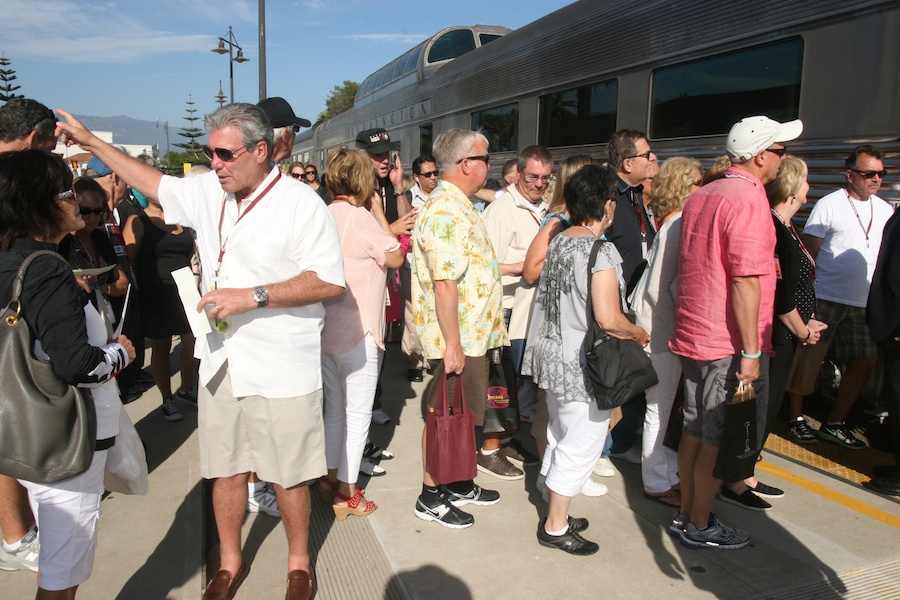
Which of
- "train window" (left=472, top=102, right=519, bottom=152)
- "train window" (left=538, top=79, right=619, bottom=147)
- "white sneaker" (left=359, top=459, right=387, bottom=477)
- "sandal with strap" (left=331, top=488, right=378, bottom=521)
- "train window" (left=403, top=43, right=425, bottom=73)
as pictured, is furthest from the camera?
"train window" (left=403, top=43, right=425, bottom=73)

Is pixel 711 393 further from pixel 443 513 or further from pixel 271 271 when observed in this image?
pixel 271 271

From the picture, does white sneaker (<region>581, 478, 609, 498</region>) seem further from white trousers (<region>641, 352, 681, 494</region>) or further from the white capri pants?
the white capri pants

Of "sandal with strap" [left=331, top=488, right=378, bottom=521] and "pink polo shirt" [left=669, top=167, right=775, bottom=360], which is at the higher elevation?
"pink polo shirt" [left=669, top=167, right=775, bottom=360]

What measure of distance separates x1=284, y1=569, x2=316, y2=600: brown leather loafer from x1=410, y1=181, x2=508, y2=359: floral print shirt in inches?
44.1

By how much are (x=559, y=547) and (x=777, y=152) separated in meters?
2.07

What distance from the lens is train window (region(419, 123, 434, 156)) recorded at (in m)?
10.2

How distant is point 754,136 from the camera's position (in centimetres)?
296

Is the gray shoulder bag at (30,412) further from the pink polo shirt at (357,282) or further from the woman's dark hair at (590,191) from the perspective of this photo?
the woman's dark hair at (590,191)

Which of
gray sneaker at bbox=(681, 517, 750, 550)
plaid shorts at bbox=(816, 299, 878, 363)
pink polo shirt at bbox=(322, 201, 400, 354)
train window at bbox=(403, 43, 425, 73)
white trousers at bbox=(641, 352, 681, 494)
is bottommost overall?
gray sneaker at bbox=(681, 517, 750, 550)

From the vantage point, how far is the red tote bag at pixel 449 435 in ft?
10.2

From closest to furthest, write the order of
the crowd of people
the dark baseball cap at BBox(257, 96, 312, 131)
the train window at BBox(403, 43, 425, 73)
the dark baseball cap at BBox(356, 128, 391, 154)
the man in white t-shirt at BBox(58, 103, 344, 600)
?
1. the crowd of people
2. the man in white t-shirt at BBox(58, 103, 344, 600)
3. the dark baseball cap at BBox(257, 96, 312, 131)
4. the dark baseball cap at BBox(356, 128, 391, 154)
5. the train window at BBox(403, 43, 425, 73)

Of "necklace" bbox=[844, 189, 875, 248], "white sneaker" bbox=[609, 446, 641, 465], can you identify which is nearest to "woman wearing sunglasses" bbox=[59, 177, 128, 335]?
"white sneaker" bbox=[609, 446, 641, 465]

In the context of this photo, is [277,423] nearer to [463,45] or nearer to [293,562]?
[293,562]

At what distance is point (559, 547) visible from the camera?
119 inches
